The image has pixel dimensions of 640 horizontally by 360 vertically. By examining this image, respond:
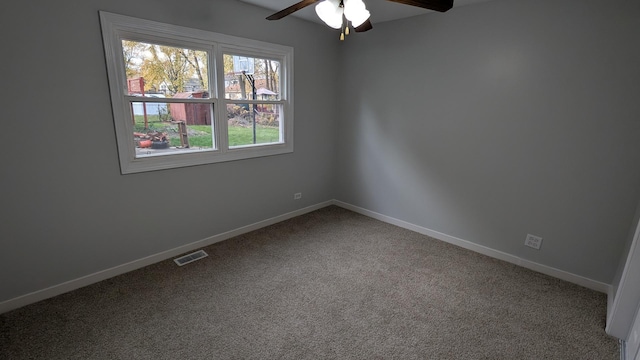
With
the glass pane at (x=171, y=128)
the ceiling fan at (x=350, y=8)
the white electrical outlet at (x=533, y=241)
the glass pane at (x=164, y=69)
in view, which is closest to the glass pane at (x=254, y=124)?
the glass pane at (x=171, y=128)

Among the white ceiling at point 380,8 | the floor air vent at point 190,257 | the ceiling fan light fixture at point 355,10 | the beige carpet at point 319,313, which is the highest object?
the white ceiling at point 380,8

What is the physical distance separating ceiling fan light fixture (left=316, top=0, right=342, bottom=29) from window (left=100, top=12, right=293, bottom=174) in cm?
146

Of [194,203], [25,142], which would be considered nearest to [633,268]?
[194,203]

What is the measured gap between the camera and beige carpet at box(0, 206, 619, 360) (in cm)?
187

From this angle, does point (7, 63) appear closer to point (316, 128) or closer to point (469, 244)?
point (316, 128)

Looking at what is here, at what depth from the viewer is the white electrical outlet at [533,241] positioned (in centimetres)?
278

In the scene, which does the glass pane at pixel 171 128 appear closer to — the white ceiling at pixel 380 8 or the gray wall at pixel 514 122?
the white ceiling at pixel 380 8

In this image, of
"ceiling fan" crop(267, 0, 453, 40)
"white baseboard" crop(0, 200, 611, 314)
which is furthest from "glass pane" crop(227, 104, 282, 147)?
"ceiling fan" crop(267, 0, 453, 40)

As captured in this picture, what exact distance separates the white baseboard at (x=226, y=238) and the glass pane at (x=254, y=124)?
99 centimetres

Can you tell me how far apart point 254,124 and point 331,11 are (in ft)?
6.19

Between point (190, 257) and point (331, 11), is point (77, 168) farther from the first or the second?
point (331, 11)

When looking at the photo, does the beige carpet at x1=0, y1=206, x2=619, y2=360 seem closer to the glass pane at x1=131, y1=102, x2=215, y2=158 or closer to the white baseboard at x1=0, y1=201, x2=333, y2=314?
the white baseboard at x1=0, y1=201, x2=333, y2=314

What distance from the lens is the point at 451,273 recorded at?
2752 millimetres

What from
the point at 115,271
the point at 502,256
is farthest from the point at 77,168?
the point at 502,256
